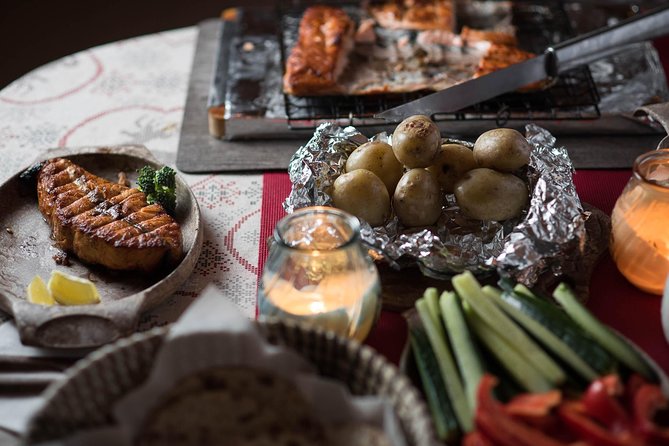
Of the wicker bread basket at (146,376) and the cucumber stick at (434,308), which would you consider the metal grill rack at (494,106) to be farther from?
the wicker bread basket at (146,376)

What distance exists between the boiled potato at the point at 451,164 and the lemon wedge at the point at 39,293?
94 cm

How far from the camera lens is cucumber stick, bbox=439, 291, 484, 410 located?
1329 mm

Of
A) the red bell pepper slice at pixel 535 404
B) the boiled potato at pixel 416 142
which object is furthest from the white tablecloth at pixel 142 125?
the red bell pepper slice at pixel 535 404

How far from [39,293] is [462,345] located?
2.98ft

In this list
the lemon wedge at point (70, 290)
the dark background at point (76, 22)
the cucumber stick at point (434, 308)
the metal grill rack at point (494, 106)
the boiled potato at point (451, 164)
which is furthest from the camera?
the dark background at point (76, 22)

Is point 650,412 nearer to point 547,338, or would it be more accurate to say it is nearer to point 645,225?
point 547,338

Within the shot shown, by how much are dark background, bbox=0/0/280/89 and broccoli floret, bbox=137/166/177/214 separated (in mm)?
3015

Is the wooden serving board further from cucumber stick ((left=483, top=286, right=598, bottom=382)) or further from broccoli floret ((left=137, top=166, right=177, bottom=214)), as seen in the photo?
cucumber stick ((left=483, top=286, right=598, bottom=382))

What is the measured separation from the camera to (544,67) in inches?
92.7

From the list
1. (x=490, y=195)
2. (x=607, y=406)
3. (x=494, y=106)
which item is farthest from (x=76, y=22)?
(x=607, y=406)

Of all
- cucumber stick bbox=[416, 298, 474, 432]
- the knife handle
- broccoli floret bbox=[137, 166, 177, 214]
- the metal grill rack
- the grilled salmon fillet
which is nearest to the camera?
cucumber stick bbox=[416, 298, 474, 432]

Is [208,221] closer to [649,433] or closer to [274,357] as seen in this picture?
[274,357]

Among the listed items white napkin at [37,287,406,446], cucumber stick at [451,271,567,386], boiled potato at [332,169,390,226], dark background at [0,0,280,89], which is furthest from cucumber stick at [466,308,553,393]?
dark background at [0,0,280,89]

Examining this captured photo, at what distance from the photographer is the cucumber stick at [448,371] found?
129cm
